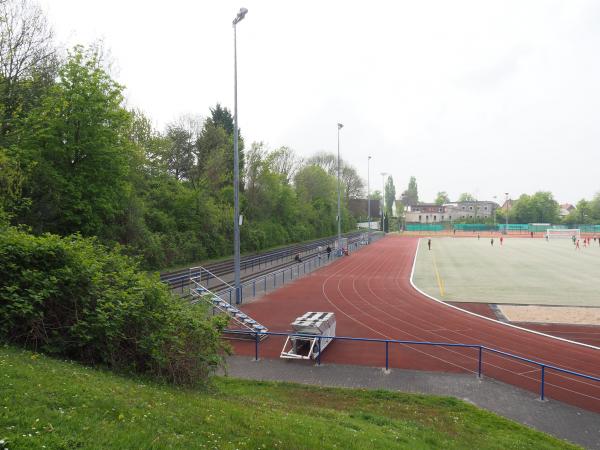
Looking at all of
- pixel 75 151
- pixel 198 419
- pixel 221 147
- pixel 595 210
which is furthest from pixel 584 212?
pixel 198 419

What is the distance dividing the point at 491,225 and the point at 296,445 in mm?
124332

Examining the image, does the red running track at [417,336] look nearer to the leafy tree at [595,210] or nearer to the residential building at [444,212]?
the leafy tree at [595,210]

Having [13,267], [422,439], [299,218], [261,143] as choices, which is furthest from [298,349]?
[299,218]

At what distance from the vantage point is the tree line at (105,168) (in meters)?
16.6

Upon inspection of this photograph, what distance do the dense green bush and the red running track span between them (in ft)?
17.7

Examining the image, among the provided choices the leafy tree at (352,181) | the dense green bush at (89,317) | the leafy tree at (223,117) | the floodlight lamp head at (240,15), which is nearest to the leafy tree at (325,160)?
the leafy tree at (352,181)

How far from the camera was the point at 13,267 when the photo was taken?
6656 millimetres

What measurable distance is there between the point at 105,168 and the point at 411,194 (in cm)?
17749

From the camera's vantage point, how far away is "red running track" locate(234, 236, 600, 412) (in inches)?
429

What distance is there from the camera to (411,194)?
610 ft

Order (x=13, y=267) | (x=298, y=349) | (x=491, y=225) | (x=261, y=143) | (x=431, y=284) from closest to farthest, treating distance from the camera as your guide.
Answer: (x=13, y=267), (x=298, y=349), (x=431, y=284), (x=261, y=143), (x=491, y=225)

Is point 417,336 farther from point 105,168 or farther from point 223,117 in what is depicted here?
point 223,117

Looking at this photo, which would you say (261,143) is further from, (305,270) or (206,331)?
(206,331)

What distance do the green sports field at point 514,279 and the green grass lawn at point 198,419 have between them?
14.0 meters
